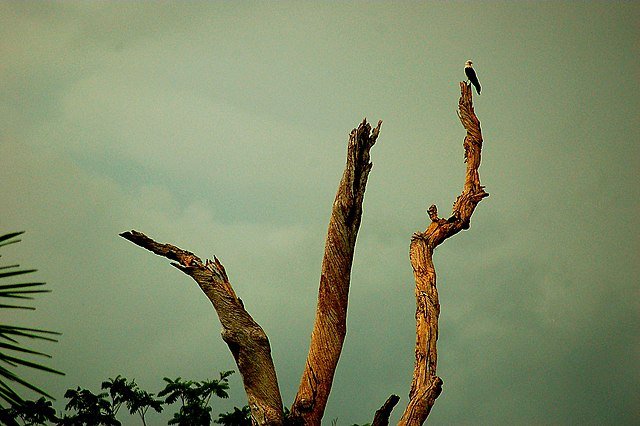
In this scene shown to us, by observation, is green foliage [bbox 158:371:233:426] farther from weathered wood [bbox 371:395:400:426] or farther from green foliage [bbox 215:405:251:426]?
weathered wood [bbox 371:395:400:426]

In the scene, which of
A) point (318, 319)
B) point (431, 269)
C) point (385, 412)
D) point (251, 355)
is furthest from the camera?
point (431, 269)

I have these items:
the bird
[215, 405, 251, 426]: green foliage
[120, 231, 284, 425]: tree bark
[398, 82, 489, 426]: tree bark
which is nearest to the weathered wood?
[398, 82, 489, 426]: tree bark

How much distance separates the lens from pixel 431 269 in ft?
15.9

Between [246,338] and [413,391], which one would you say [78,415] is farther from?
[413,391]

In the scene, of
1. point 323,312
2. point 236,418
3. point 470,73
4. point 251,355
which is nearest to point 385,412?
point 323,312

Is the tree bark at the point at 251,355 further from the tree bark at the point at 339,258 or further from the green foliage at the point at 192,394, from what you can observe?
the green foliage at the point at 192,394

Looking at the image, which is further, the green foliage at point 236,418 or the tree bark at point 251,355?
the green foliage at point 236,418

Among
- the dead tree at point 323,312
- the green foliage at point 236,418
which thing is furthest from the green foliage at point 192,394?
the dead tree at point 323,312

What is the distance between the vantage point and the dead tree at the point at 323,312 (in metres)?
4.53

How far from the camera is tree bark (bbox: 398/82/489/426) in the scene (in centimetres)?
420

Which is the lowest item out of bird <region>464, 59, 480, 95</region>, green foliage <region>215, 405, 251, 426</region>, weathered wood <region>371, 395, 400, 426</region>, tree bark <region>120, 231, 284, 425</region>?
weathered wood <region>371, 395, 400, 426</region>

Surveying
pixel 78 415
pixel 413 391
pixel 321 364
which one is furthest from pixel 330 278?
pixel 78 415

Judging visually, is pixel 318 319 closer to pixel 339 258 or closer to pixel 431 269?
pixel 339 258

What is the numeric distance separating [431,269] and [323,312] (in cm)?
77
